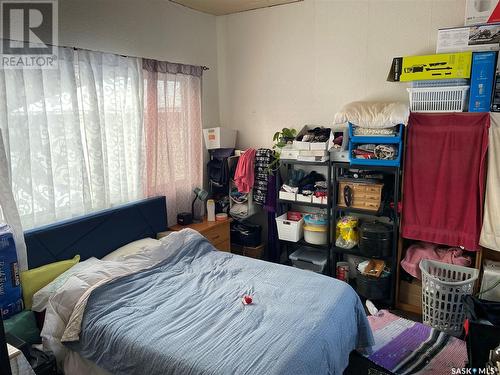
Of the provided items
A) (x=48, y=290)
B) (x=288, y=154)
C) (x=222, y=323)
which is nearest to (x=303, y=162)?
(x=288, y=154)

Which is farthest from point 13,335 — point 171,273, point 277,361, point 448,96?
point 448,96

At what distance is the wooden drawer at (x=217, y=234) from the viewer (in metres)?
3.49

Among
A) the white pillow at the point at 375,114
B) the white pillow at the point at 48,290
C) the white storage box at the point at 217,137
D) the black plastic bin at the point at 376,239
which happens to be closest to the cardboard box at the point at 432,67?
the white pillow at the point at 375,114

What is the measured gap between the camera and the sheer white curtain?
2.35m

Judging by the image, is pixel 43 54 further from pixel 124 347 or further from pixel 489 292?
pixel 489 292

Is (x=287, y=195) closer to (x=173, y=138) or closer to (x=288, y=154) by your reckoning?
(x=288, y=154)

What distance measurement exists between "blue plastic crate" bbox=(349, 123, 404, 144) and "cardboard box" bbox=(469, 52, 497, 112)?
51 cm

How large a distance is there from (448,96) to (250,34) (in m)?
2.14

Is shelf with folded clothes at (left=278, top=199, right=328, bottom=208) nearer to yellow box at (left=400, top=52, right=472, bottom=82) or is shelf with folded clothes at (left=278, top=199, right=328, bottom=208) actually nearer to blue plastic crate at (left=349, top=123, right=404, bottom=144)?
blue plastic crate at (left=349, top=123, right=404, bottom=144)

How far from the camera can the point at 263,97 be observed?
12.9 ft

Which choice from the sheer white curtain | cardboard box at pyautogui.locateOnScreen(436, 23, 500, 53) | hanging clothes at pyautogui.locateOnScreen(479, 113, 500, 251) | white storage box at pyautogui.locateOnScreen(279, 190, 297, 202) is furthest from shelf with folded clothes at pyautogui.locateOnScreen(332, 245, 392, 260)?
the sheer white curtain

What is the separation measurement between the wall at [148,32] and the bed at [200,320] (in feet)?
4.66

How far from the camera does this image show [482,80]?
2523 millimetres

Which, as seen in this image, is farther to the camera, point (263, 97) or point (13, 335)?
point (263, 97)
